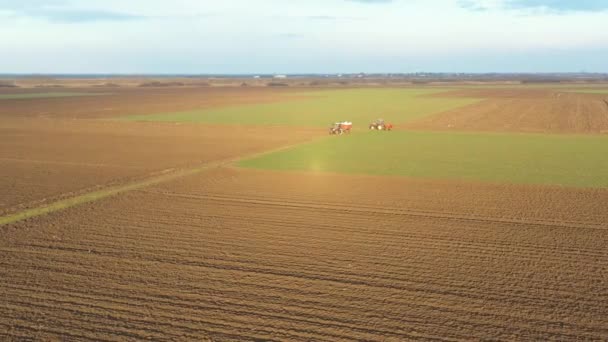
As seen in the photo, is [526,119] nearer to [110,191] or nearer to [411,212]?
[411,212]

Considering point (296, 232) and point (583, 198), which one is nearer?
point (296, 232)

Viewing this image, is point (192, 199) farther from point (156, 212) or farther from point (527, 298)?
point (527, 298)

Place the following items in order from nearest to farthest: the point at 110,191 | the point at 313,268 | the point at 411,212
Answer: the point at 313,268
the point at 411,212
the point at 110,191

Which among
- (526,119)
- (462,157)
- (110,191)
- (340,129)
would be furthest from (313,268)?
(526,119)

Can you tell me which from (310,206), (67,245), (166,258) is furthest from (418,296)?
(67,245)

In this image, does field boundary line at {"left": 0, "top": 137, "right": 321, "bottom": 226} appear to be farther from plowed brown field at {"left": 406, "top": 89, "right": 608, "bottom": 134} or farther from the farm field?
plowed brown field at {"left": 406, "top": 89, "right": 608, "bottom": 134}

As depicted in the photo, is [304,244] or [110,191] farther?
[110,191]

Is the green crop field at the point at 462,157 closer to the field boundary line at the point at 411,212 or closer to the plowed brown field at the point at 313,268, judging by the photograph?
the plowed brown field at the point at 313,268
